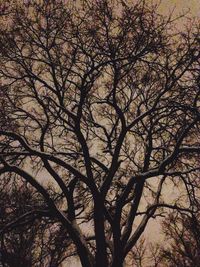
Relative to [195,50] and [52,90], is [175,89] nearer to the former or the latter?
[195,50]

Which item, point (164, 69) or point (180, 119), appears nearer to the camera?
point (164, 69)

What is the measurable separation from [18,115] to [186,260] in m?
28.6

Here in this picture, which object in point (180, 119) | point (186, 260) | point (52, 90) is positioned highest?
point (186, 260)

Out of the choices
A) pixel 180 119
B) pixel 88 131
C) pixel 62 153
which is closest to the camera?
pixel 180 119

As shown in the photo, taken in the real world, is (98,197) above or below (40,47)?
below

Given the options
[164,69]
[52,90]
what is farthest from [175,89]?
[52,90]

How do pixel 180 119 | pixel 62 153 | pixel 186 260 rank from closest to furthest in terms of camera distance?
1. pixel 180 119
2. pixel 62 153
3. pixel 186 260

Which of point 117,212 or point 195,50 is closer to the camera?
point 195,50

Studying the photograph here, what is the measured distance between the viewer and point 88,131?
1392 cm

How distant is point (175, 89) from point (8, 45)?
482cm

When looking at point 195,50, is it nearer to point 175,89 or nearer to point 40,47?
point 175,89

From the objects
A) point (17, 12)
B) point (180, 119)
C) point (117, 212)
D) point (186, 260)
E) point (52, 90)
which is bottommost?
point (117, 212)

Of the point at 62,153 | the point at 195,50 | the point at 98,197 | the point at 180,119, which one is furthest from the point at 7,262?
the point at 195,50

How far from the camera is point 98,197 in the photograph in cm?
1096
